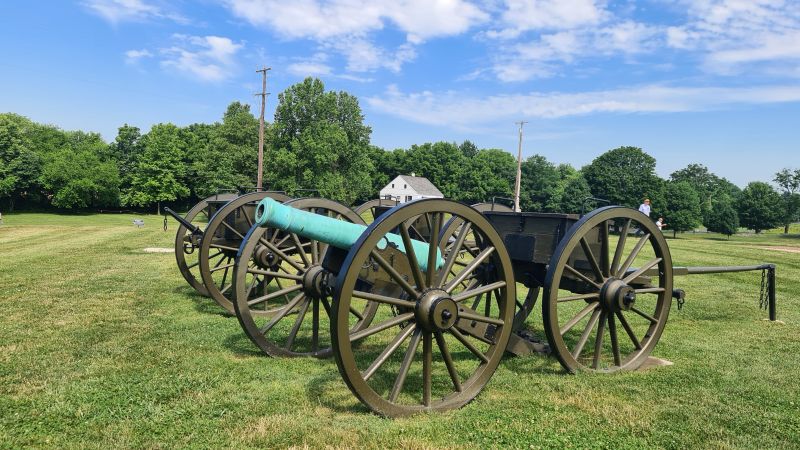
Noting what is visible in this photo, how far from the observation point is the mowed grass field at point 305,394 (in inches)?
149

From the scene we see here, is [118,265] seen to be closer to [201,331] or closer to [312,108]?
[201,331]

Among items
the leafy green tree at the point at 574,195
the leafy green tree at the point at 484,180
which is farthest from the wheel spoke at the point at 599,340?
the leafy green tree at the point at 484,180

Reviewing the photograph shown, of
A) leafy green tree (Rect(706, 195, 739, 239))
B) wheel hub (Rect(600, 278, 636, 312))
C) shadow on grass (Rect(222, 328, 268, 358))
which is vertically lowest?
→ shadow on grass (Rect(222, 328, 268, 358))

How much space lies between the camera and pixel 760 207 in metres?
55.2

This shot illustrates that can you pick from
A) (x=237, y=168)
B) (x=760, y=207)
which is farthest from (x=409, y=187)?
(x=760, y=207)

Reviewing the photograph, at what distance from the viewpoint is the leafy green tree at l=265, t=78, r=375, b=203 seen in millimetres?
43562

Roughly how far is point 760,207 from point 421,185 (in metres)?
37.7

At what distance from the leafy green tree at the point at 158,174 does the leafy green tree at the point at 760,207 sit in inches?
2268

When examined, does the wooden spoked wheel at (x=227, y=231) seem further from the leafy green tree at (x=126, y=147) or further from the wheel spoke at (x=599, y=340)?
the leafy green tree at (x=126, y=147)

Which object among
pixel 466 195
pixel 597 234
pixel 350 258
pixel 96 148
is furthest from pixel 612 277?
pixel 466 195

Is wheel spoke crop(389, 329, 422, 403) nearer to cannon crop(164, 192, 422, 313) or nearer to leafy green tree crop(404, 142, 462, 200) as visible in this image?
cannon crop(164, 192, 422, 313)

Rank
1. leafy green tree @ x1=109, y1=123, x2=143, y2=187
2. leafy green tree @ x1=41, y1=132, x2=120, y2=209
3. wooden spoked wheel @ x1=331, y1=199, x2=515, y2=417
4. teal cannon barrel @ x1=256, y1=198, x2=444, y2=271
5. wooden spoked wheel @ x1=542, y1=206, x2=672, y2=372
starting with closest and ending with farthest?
wooden spoked wheel @ x1=331, y1=199, x2=515, y2=417 → teal cannon barrel @ x1=256, y1=198, x2=444, y2=271 → wooden spoked wheel @ x1=542, y1=206, x2=672, y2=372 → leafy green tree @ x1=41, y1=132, x2=120, y2=209 → leafy green tree @ x1=109, y1=123, x2=143, y2=187

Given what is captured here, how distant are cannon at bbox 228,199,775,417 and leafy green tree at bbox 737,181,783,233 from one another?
59.2m

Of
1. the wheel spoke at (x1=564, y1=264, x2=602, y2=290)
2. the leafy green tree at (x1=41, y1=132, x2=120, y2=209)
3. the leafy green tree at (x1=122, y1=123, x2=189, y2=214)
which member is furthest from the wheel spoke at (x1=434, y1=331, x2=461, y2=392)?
the leafy green tree at (x1=41, y1=132, x2=120, y2=209)
